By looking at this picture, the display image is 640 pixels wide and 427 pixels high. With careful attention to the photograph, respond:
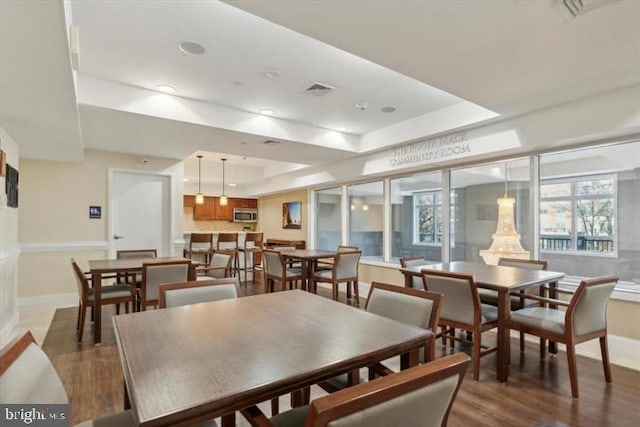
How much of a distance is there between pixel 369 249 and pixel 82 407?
511cm

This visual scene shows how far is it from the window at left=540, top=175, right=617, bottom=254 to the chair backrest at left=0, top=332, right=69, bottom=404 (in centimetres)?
460

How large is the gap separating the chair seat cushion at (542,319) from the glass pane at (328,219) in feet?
15.4

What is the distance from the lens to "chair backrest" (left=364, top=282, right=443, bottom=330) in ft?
5.49

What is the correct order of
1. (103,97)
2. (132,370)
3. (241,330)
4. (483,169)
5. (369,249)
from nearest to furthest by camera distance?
(132,370) < (241,330) < (103,97) < (483,169) < (369,249)

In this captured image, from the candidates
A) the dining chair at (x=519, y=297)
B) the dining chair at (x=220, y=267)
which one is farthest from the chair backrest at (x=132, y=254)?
the dining chair at (x=519, y=297)

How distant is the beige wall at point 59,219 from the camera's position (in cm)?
493

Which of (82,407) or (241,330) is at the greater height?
(241,330)

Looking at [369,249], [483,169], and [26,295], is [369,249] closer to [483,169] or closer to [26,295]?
[483,169]

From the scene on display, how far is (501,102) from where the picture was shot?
3326 millimetres

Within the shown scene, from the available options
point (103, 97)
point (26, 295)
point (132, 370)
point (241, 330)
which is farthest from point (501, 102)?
point (26, 295)

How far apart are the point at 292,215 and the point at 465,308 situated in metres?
6.35

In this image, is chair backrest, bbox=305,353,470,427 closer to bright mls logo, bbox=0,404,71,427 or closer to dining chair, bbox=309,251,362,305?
bright mls logo, bbox=0,404,71,427

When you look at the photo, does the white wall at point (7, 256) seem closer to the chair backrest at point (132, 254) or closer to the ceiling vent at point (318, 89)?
the chair backrest at point (132, 254)

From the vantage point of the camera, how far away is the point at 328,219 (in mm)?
7707
